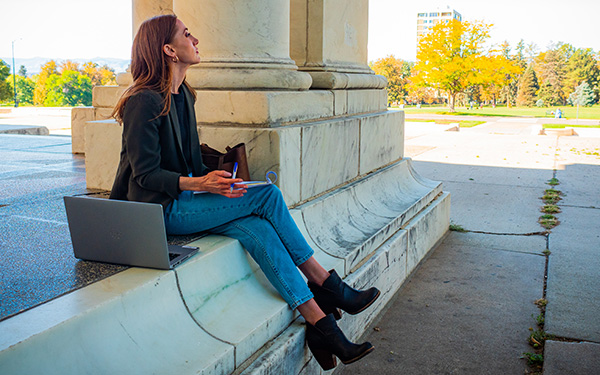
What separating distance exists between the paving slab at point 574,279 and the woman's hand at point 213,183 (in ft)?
7.60

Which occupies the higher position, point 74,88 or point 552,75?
point 552,75

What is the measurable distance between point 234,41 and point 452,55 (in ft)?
136

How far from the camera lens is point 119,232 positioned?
247 cm

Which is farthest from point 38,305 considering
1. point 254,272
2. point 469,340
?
point 469,340

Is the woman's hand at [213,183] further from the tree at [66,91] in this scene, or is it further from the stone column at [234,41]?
the tree at [66,91]

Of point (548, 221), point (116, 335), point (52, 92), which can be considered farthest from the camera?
point (52, 92)

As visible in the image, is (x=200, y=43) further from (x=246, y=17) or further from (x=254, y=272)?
(x=254, y=272)

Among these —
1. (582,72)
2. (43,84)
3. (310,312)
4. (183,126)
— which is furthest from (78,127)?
(582,72)

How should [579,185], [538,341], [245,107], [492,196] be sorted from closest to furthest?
[538,341], [245,107], [492,196], [579,185]

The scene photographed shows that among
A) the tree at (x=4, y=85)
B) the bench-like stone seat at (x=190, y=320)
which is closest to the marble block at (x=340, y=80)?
the bench-like stone seat at (x=190, y=320)

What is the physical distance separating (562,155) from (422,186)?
881 centimetres

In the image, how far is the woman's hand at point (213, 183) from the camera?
2691 mm

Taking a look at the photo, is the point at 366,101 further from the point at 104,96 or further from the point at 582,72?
the point at 582,72

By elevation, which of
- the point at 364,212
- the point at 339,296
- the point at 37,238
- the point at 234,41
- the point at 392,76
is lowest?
the point at 339,296
